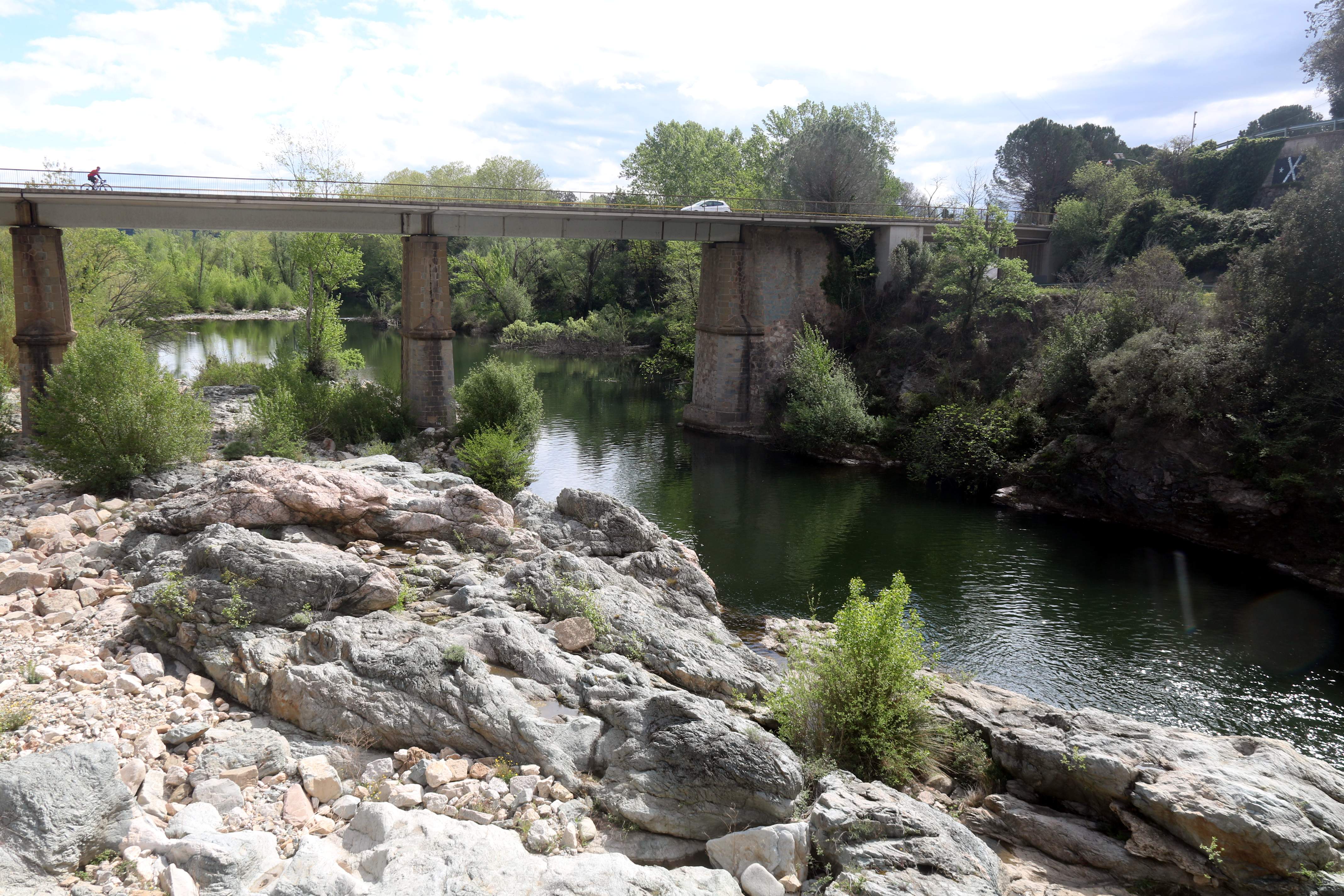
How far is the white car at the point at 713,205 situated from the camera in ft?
124

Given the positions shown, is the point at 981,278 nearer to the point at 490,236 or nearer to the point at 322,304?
the point at 490,236

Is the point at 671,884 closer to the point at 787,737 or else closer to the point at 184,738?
the point at 787,737

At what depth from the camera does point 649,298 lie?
68.1 m

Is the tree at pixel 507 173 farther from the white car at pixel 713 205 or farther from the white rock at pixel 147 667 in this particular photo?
the white rock at pixel 147 667

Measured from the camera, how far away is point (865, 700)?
10.3 m

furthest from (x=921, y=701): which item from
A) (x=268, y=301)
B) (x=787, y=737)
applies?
(x=268, y=301)

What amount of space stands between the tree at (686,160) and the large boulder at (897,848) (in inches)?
2312

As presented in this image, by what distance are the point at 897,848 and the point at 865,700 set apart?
2.39 meters

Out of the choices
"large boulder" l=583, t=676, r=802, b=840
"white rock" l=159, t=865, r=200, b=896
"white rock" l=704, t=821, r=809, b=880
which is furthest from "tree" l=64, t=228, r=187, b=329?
"white rock" l=704, t=821, r=809, b=880

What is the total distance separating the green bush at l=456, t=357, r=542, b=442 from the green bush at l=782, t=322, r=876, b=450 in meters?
12.1

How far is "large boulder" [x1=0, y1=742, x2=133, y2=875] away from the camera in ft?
21.1

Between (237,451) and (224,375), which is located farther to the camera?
(224,375)

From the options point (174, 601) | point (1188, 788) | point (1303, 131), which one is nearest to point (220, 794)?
point (174, 601)

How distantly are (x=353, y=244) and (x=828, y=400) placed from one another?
46921 mm
